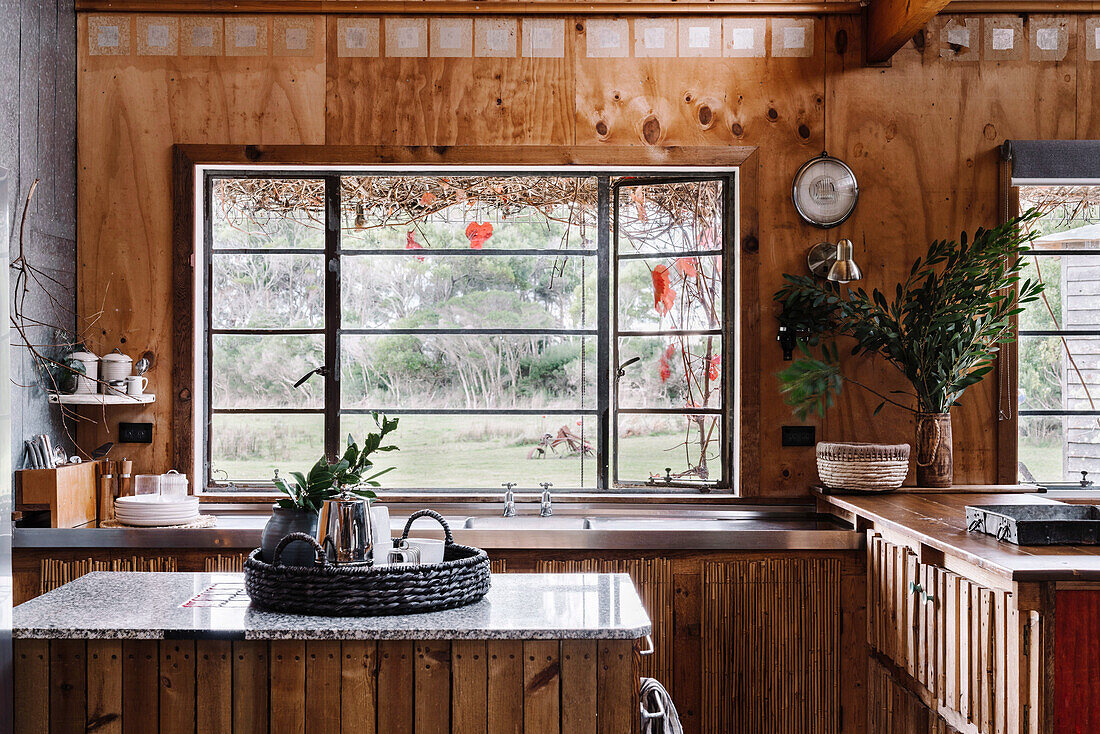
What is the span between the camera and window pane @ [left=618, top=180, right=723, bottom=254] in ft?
11.3

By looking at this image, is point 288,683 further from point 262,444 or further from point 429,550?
point 262,444

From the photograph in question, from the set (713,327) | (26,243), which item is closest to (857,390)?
(713,327)

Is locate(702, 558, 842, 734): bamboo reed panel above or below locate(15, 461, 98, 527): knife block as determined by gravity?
below

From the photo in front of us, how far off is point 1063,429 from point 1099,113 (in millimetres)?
1248

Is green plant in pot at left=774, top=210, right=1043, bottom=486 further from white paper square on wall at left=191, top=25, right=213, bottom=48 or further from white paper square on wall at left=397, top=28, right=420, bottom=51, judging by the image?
white paper square on wall at left=191, top=25, right=213, bottom=48

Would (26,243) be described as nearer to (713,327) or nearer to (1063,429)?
(713,327)

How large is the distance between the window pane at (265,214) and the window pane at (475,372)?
0.53 metres

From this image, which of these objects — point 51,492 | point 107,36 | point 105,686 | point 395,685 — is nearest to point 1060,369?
point 395,685

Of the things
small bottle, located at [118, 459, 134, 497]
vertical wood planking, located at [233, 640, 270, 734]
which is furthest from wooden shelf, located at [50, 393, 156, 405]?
vertical wood planking, located at [233, 640, 270, 734]

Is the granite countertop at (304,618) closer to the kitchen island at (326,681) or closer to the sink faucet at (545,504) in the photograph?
the kitchen island at (326,681)

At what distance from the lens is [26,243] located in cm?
302

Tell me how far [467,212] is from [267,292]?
0.87 m

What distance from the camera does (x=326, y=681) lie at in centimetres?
158

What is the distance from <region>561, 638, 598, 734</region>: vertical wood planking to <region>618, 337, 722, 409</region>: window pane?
1948 mm
